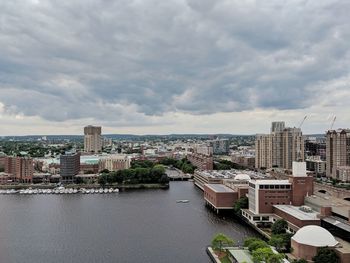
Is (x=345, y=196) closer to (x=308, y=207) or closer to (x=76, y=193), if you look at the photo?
(x=308, y=207)

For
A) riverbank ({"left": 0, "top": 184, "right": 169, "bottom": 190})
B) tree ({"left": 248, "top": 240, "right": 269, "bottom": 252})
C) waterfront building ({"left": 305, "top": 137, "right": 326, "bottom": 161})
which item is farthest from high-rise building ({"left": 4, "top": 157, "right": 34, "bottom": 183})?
waterfront building ({"left": 305, "top": 137, "right": 326, "bottom": 161})

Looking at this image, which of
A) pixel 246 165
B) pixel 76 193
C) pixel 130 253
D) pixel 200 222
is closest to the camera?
pixel 130 253

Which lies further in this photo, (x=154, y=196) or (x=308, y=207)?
(x=154, y=196)

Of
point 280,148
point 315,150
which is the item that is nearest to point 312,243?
point 280,148

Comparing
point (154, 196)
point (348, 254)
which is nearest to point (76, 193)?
point (154, 196)

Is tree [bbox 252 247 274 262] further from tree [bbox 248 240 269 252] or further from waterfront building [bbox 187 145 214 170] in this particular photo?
waterfront building [bbox 187 145 214 170]

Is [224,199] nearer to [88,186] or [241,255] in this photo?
[241,255]

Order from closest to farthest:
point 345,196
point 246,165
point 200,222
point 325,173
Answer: point 200,222
point 345,196
point 325,173
point 246,165
